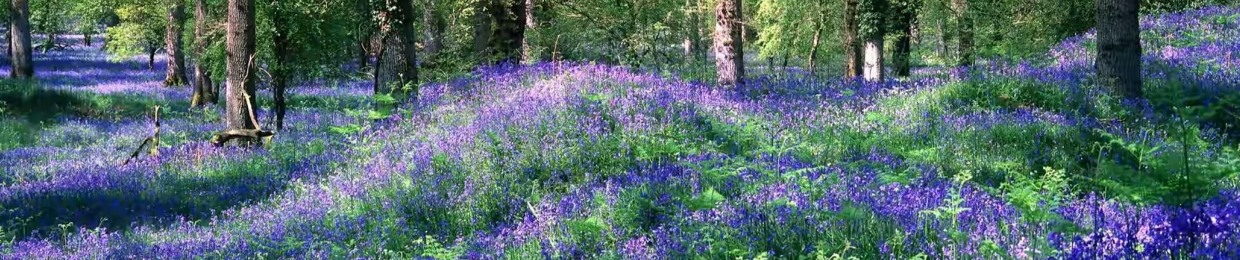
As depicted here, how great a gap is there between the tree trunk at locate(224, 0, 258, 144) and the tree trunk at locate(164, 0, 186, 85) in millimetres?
10384

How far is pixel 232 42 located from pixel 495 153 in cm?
560

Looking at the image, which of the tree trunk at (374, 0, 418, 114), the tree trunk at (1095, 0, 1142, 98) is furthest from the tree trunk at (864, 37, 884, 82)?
the tree trunk at (374, 0, 418, 114)

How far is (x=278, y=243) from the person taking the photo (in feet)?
18.6

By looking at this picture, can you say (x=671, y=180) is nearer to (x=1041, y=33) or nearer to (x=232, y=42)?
(x=232, y=42)

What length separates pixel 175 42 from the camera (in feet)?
79.7

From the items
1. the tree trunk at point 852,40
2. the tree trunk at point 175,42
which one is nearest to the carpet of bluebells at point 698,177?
the tree trunk at point 852,40

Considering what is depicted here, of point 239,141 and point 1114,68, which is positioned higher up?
point 1114,68

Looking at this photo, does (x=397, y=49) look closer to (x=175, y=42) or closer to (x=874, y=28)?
(x=874, y=28)

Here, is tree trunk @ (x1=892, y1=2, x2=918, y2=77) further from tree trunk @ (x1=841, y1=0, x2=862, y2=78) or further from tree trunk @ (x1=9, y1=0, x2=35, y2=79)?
tree trunk @ (x1=9, y1=0, x2=35, y2=79)

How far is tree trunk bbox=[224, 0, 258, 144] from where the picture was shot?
10.9 meters

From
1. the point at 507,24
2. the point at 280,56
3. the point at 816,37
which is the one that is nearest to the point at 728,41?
the point at 507,24

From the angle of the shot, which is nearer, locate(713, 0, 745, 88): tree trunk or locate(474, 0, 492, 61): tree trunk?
locate(713, 0, 745, 88): tree trunk

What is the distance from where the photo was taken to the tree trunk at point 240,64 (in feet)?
35.8

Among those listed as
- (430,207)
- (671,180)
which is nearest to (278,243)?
(430,207)
